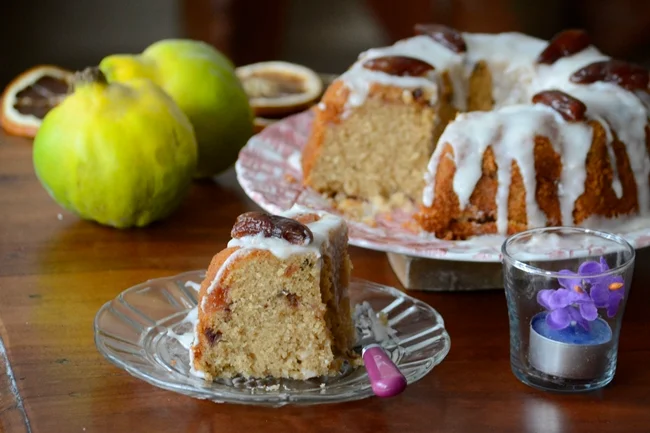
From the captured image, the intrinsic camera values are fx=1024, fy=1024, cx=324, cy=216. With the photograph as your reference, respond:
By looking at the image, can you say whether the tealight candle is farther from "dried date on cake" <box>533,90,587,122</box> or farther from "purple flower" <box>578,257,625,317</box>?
"dried date on cake" <box>533,90,587,122</box>

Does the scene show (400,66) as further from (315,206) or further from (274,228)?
(274,228)

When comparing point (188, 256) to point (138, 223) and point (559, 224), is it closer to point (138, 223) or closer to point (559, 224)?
point (138, 223)

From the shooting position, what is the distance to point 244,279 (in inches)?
46.5

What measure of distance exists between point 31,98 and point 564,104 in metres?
1.28

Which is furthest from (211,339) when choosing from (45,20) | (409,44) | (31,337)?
(45,20)

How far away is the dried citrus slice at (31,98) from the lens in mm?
2221

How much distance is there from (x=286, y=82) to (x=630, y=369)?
4.55 feet

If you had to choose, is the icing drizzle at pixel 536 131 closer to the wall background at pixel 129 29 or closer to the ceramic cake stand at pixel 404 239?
the ceramic cake stand at pixel 404 239

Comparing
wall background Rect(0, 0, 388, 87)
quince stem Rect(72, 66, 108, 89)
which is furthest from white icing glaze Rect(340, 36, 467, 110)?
wall background Rect(0, 0, 388, 87)

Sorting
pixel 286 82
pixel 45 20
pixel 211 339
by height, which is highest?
pixel 211 339

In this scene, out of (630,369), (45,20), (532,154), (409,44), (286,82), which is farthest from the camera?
(45,20)

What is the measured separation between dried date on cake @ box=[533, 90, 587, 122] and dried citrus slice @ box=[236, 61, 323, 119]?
78cm

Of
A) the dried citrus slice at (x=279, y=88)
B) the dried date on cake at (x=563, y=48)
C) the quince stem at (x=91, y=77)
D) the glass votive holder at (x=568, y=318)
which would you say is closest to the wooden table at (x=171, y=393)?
the glass votive holder at (x=568, y=318)

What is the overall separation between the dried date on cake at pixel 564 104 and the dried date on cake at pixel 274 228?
0.62m
